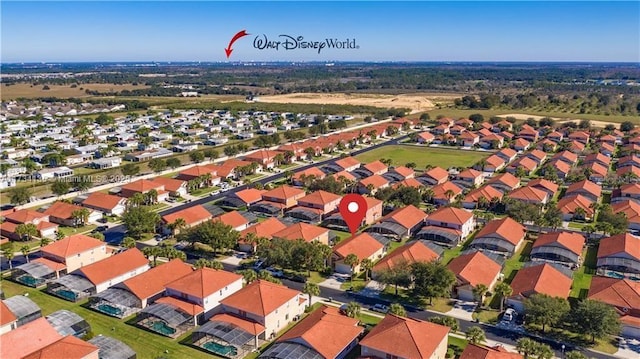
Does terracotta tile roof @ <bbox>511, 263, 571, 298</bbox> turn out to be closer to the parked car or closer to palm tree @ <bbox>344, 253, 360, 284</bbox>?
the parked car

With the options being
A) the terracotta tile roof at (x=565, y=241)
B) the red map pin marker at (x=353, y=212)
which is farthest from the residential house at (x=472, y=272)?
the red map pin marker at (x=353, y=212)

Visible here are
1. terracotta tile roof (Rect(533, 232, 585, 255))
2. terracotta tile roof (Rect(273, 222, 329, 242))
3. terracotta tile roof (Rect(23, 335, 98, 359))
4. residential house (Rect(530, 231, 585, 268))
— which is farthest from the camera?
terracotta tile roof (Rect(273, 222, 329, 242))

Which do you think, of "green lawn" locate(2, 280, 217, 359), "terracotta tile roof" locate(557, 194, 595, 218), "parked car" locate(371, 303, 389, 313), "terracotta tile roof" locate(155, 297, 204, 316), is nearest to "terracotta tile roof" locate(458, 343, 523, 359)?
"parked car" locate(371, 303, 389, 313)

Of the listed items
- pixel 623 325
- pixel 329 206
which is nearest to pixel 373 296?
pixel 623 325

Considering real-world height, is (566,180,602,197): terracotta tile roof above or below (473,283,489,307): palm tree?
above

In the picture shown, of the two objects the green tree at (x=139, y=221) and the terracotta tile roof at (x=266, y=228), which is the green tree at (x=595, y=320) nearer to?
the terracotta tile roof at (x=266, y=228)

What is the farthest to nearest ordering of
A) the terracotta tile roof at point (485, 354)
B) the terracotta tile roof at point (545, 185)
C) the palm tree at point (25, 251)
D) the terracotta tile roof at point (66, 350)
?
the terracotta tile roof at point (545, 185), the palm tree at point (25, 251), the terracotta tile roof at point (485, 354), the terracotta tile roof at point (66, 350)
